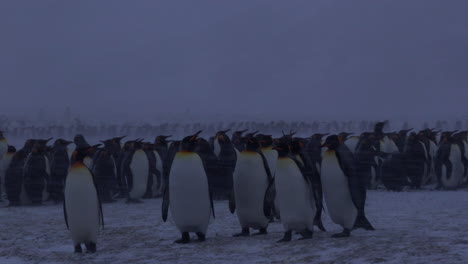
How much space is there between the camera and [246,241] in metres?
5.86

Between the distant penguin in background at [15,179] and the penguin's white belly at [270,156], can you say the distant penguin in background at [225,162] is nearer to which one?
the penguin's white belly at [270,156]

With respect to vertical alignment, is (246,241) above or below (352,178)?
below

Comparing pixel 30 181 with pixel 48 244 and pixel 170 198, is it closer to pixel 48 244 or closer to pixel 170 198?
pixel 48 244

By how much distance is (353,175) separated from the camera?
565cm

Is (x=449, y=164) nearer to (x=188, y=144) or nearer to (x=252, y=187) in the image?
(x=252, y=187)

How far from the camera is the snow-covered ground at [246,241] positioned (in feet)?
15.7

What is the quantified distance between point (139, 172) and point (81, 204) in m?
4.85

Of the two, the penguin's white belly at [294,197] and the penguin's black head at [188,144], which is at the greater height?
the penguin's black head at [188,144]

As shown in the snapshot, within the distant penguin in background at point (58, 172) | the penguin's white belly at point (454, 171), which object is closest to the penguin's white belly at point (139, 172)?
the distant penguin in background at point (58, 172)

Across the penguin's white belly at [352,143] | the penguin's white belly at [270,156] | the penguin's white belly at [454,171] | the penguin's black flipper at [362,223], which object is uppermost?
the penguin's white belly at [352,143]

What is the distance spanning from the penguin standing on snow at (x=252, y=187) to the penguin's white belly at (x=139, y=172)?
4396mm

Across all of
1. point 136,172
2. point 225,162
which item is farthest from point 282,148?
point 136,172

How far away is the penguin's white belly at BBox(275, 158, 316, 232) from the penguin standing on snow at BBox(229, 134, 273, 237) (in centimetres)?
68

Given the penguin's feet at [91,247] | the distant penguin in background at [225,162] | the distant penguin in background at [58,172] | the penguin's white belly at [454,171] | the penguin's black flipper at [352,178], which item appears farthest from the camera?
the penguin's white belly at [454,171]
